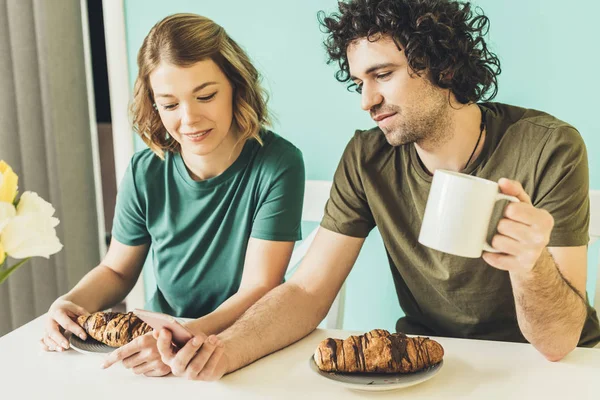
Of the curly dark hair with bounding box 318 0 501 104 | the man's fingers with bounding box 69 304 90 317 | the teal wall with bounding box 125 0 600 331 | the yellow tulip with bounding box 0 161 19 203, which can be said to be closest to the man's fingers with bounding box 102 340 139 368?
the man's fingers with bounding box 69 304 90 317

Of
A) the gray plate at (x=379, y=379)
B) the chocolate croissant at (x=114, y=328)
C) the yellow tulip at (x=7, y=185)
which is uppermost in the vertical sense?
the yellow tulip at (x=7, y=185)

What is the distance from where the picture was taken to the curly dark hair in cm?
125

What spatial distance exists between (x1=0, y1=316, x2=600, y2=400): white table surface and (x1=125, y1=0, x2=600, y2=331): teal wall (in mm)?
933

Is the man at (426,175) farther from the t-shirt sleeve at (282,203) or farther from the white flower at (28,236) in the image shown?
the white flower at (28,236)

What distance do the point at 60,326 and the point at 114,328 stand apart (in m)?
0.14

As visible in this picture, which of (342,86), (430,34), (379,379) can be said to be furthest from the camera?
(342,86)

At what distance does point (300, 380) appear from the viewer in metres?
0.96

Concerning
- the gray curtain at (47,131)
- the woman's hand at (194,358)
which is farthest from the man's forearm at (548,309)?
the gray curtain at (47,131)

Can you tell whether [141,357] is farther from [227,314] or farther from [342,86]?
[342,86]

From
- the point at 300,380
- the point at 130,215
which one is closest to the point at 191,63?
the point at 130,215

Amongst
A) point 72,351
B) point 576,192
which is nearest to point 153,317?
point 72,351

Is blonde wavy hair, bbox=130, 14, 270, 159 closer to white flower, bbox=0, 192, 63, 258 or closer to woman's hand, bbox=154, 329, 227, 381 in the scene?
woman's hand, bbox=154, 329, 227, 381

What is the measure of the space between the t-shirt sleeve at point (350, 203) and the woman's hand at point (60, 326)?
1.74 feet

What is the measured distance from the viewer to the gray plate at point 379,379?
897 mm
